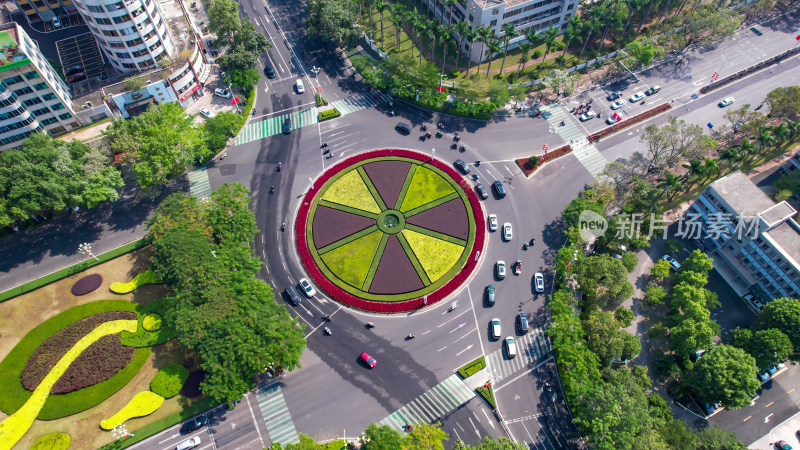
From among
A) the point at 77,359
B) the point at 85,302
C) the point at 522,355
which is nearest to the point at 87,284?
the point at 85,302

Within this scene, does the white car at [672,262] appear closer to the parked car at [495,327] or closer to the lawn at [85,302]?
the parked car at [495,327]

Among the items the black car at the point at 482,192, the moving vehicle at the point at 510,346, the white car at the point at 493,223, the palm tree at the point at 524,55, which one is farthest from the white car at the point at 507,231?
the palm tree at the point at 524,55

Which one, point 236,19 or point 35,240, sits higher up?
point 236,19

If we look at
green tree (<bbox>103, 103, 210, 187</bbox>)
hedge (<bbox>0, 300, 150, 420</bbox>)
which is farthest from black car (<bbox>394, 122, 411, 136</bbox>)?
hedge (<bbox>0, 300, 150, 420</bbox>)

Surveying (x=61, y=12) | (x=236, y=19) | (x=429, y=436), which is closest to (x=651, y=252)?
(x=429, y=436)

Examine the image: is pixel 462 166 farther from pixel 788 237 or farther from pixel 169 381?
pixel 169 381

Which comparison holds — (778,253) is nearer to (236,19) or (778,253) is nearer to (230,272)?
(230,272)

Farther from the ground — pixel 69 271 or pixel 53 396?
pixel 69 271
